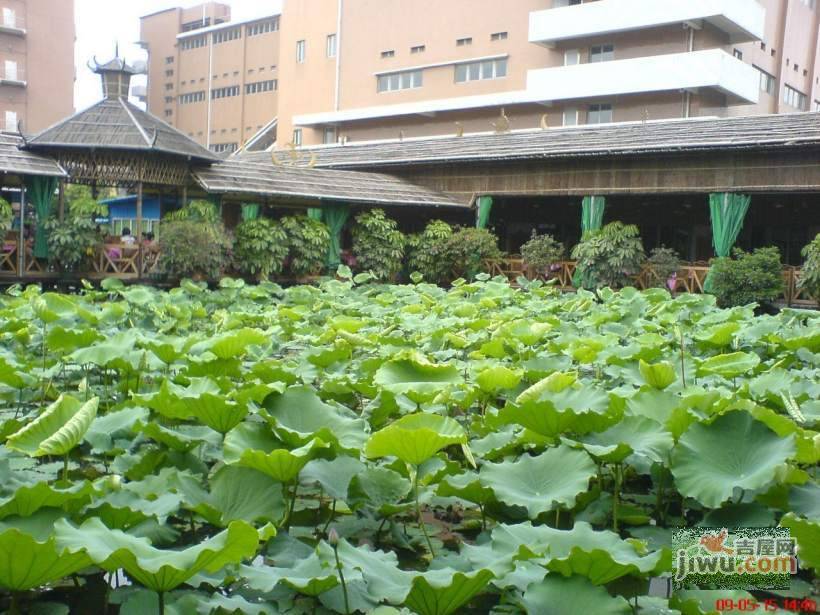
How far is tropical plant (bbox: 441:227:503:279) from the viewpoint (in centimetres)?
1673

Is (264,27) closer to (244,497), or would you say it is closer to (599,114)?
(599,114)

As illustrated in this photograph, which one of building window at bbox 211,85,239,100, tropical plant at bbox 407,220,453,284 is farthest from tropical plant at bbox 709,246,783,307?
building window at bbox 211,85,239,100

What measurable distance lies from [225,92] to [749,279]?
35685 mm

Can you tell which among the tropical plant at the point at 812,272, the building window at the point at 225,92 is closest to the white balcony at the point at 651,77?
the tropical plant at the point at 812,272

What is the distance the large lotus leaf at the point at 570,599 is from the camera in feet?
6.67

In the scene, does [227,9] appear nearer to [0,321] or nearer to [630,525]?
[0,321]

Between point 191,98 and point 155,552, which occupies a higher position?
point 191,98

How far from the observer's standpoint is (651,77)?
23375mm

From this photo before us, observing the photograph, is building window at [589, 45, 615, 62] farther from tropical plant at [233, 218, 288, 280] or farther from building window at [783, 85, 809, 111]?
tropical plant at [233, 218, 288, 280]

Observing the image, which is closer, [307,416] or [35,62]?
[307,416]

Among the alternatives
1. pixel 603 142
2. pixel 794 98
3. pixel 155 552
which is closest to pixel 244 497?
pixel 155 552

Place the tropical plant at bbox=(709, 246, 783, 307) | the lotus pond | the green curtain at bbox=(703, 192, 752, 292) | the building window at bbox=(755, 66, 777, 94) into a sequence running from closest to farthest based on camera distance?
the lotus pond
the tropical plant at bbox=(709, 246, 783, 307)
the green curtain at bbox=(703, 192, 752, 292)
the building window at bbox=(755, 66, 777, 94)

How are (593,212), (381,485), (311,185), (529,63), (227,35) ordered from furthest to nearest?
(227,35), (529,63), (311,185), (593,212), (381,485)

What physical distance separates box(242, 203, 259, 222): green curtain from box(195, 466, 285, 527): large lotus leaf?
13.3 m
